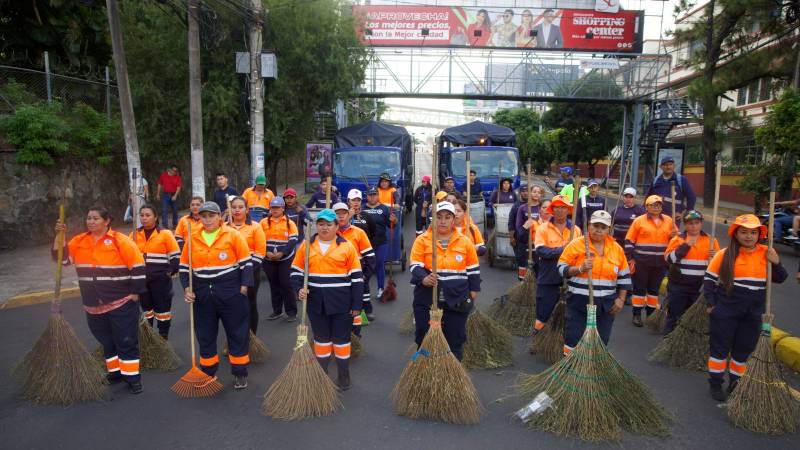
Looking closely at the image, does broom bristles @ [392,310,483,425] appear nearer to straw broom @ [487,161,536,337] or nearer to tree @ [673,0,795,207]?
straw broom @ [487,161,536,337]

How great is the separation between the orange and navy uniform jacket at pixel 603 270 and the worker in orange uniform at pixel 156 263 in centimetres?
405

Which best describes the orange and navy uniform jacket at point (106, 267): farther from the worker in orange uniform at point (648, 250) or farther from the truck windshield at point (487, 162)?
the truck windshield at point (487, 162)

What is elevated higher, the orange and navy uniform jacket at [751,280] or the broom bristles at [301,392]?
the orange and navy uniform jacket at [751,280]

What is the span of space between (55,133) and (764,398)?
12.8 meters

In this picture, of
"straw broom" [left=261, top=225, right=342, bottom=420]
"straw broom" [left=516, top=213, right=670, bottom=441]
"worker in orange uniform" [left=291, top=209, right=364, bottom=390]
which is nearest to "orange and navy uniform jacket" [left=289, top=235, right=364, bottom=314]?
"worker in orange uniform" [left=291, top=209, right=364, bottom=390]

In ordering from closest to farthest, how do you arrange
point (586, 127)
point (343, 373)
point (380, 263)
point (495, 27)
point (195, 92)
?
point (343, 373)
point (380, 263)
point (195, 92)
point (495, 27)
point (586, 127)

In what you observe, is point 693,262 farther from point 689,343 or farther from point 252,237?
point 252,237

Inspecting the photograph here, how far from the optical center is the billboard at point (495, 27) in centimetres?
2419

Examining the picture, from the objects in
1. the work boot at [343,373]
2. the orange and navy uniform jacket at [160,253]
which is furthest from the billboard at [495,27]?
the work boot at [343,373]

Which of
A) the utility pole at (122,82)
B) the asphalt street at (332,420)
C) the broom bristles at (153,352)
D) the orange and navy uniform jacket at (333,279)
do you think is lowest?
the asphalt street at (332,420)

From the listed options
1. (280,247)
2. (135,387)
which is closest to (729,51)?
(280,247)

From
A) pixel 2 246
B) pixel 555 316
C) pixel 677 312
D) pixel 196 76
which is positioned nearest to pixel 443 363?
pixel 555 316

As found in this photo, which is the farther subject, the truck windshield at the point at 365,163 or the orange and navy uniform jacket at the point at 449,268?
the truck windshield at the point at 365,163

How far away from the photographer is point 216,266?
473cm
